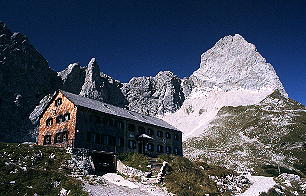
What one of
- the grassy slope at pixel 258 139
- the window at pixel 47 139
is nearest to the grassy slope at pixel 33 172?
the window at pixel 47 139

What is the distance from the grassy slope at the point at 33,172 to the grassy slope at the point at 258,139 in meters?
60.0

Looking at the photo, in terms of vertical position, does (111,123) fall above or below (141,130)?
above

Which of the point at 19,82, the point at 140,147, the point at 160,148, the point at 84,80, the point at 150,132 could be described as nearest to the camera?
the point at 140,147

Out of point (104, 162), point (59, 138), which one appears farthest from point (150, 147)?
point (59, 138)

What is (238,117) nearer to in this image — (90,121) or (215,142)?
(215,142)

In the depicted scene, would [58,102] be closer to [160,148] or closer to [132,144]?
[132,144]

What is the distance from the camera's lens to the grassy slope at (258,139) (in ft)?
296

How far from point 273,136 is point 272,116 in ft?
88.6

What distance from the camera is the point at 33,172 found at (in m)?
28.0

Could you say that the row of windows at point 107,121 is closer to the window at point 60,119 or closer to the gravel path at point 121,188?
the window at point 60,119

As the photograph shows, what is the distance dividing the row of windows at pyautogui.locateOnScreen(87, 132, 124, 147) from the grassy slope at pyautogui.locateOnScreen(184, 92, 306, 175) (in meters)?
45.5

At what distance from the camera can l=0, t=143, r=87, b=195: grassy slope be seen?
2495 cm

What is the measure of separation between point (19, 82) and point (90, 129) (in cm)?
12461

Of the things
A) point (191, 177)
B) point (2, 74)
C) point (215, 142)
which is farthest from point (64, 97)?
point (2, 74)
